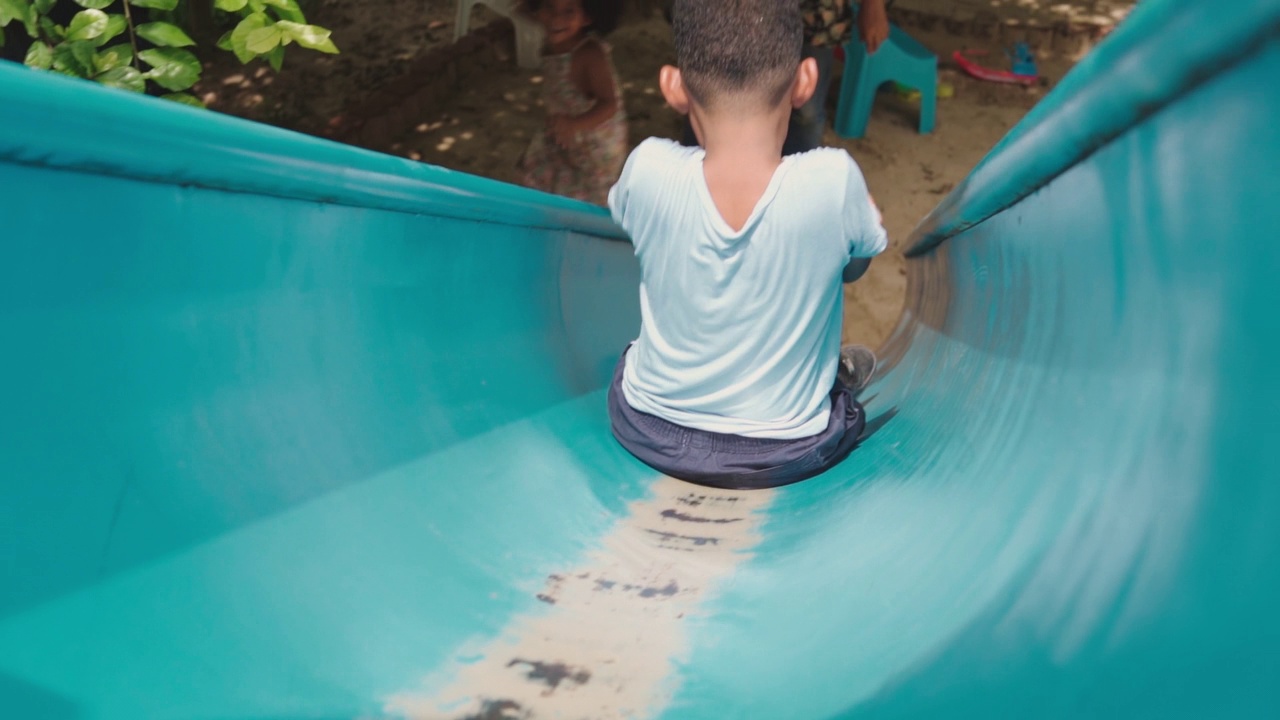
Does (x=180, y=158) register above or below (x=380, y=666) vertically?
A: above

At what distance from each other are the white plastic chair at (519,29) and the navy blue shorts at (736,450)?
9.96 ft

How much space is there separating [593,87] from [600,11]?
25 centimetres

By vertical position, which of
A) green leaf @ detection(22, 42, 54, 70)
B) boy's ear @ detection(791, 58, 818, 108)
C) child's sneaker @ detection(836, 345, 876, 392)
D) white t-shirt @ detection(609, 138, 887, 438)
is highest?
boy's ear @ detection(791, 58, 818, 108)

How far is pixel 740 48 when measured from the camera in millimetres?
1451

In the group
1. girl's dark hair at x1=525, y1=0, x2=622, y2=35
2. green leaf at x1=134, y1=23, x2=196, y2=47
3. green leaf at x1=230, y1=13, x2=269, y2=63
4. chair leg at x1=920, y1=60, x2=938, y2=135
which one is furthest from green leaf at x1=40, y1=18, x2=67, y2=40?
chair leg at x1=920, y1=60, x2=938, y2=135

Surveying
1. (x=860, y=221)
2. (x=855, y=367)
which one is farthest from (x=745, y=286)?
(x=855, y=367)

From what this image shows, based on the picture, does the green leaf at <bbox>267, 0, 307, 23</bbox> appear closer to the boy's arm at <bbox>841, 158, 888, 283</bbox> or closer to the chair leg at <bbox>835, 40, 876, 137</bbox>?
the boy's arm at <bbox>841, 158, 888, 283</bbox>

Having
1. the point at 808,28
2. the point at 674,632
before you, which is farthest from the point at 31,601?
the point at 808,28

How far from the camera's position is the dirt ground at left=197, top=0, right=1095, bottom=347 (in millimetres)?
3885

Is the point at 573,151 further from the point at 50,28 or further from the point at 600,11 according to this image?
the point at 50,28

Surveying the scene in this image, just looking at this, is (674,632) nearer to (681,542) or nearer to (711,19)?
(681,542)

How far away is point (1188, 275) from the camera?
758mm

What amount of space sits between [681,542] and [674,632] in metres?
0.32

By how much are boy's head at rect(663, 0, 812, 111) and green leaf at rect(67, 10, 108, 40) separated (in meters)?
1.07
